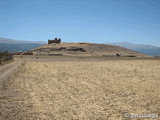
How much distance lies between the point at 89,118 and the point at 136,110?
7.96ft

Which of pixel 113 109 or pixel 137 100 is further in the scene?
pixel 137 100

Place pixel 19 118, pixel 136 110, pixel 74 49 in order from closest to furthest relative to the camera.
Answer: pixel 19 118 < pixel 136 110 < pixel 74 49

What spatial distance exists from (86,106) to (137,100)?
3.11 meters

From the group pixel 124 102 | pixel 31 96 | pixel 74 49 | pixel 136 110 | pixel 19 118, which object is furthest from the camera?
pixel 74 49

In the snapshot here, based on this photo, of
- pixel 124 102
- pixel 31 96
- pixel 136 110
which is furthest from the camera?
pixel 31 96

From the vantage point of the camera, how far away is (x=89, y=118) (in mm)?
6801

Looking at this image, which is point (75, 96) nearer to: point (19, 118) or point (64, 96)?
point (64, 96)

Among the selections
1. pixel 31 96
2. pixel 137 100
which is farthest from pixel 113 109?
pixel 31 96

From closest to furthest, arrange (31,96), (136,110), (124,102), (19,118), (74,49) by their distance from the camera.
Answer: (19,118), (136,110), (124,102), (31,96), (74,49)

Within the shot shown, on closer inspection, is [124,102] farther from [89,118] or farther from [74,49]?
[74,49]

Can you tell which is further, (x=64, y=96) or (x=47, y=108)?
(x=64, y=96)

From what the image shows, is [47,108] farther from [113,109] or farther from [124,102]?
[124,102]

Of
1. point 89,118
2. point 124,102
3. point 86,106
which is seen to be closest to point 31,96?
point 86,106

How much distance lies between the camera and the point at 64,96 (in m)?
10.1
